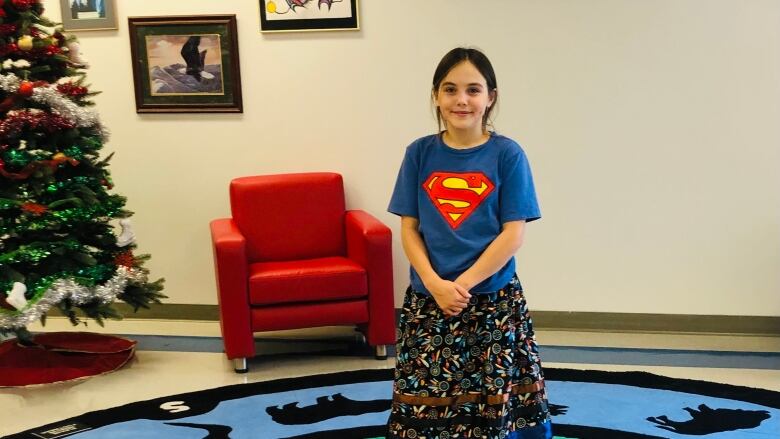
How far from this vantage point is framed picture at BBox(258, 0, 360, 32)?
403 centimetres

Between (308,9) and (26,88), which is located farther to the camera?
(308,9)

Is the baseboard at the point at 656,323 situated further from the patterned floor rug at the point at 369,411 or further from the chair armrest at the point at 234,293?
the chair armrest at the point at 234,293

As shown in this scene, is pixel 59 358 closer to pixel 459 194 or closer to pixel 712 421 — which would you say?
pixel 459 194

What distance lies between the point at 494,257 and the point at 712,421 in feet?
4.83

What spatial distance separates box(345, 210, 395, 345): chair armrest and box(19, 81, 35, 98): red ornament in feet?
5.24

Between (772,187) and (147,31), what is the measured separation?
3421 mm

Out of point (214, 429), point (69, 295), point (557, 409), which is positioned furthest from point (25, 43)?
point (557, 409)

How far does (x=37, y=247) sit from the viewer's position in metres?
3.36

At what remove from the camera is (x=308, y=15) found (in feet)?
13.3

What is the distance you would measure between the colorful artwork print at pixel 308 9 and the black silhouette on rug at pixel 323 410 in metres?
2.05

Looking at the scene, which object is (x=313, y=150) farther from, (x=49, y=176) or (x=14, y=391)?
(x=14, y=391)

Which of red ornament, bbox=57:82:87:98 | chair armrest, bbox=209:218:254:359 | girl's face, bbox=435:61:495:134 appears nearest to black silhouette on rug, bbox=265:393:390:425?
chair armrest, bbox=209:218:254:359

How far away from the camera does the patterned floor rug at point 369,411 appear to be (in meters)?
2.84

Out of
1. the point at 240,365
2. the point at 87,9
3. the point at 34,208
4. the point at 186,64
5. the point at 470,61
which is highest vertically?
the point at 87,9
